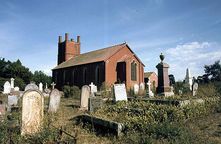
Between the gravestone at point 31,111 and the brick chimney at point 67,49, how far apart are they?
140 ft

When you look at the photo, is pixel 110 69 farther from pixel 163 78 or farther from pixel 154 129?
pixel 154 129

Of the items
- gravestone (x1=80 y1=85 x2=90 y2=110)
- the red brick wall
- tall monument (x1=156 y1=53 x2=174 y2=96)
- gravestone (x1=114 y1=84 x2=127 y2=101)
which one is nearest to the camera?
gravestone (x1=80 y1=85 x2=90 y2=110)

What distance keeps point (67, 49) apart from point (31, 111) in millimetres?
43026

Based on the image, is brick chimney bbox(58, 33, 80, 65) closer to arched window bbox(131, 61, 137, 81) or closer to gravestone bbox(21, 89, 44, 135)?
arched window bbox(131, 61, 137, 81)

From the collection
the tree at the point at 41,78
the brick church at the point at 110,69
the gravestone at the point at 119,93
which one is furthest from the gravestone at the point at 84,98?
the tree at the point at 41,78

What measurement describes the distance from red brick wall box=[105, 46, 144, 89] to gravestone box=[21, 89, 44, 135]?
87.7 ft

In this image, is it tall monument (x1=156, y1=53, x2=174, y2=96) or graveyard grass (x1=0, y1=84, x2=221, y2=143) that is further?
tall monument (x1=156, y1=53, x2=174, y2=96)

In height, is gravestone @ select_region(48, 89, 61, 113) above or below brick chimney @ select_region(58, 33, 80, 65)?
below

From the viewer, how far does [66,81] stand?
44.9 meters

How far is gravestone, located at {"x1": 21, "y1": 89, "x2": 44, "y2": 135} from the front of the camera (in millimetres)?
7785

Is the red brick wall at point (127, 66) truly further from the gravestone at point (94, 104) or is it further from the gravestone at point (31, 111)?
the gravestone at point (31, 111)

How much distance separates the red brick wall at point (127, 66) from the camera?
35581 millimetres

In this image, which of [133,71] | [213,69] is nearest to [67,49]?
[133,71]

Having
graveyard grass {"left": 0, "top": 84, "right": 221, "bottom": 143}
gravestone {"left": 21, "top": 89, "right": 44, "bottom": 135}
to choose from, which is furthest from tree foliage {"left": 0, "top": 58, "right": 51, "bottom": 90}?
gravestone {"left": 21, "top": 89, "right": 44, "bottom": 135}
